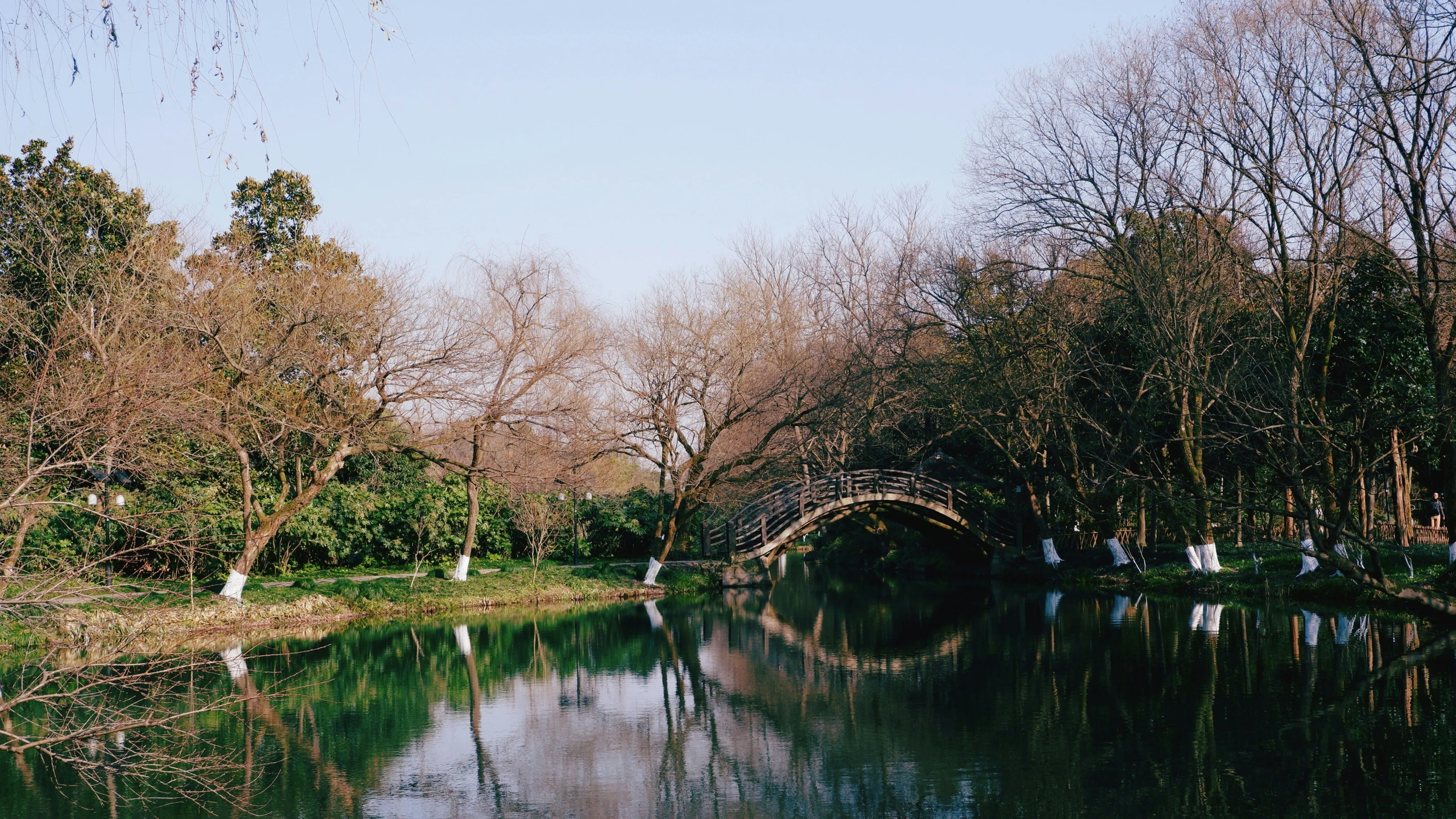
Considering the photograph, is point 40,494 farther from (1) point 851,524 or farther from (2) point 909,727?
(1) point 851,524

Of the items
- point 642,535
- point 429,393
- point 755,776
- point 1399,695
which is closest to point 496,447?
point 429,393

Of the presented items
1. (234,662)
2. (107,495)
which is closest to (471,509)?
(234,662)

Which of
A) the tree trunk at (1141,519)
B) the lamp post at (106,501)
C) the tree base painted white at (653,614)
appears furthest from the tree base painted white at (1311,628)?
the lamp post at (106,501)

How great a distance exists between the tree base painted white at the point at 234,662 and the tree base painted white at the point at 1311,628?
1406cm

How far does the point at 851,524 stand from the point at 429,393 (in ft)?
72.2

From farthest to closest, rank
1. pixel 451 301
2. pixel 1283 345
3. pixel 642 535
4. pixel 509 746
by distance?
1. pixel 642 535
2. pixel 451 301
3. pixel 1283 345
4. pixel 509 746

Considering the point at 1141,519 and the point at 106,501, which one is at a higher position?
the point at 106,501

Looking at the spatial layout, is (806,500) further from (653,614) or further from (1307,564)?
(1307,564)

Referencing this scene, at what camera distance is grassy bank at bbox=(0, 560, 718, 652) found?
1650cm

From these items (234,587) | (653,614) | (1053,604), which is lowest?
(653,614)

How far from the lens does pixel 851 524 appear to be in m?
39.7

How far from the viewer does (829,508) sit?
27.8 meters

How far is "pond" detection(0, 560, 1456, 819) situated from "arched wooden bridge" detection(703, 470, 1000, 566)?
8.59 m

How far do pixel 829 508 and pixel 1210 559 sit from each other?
30.9 ft
